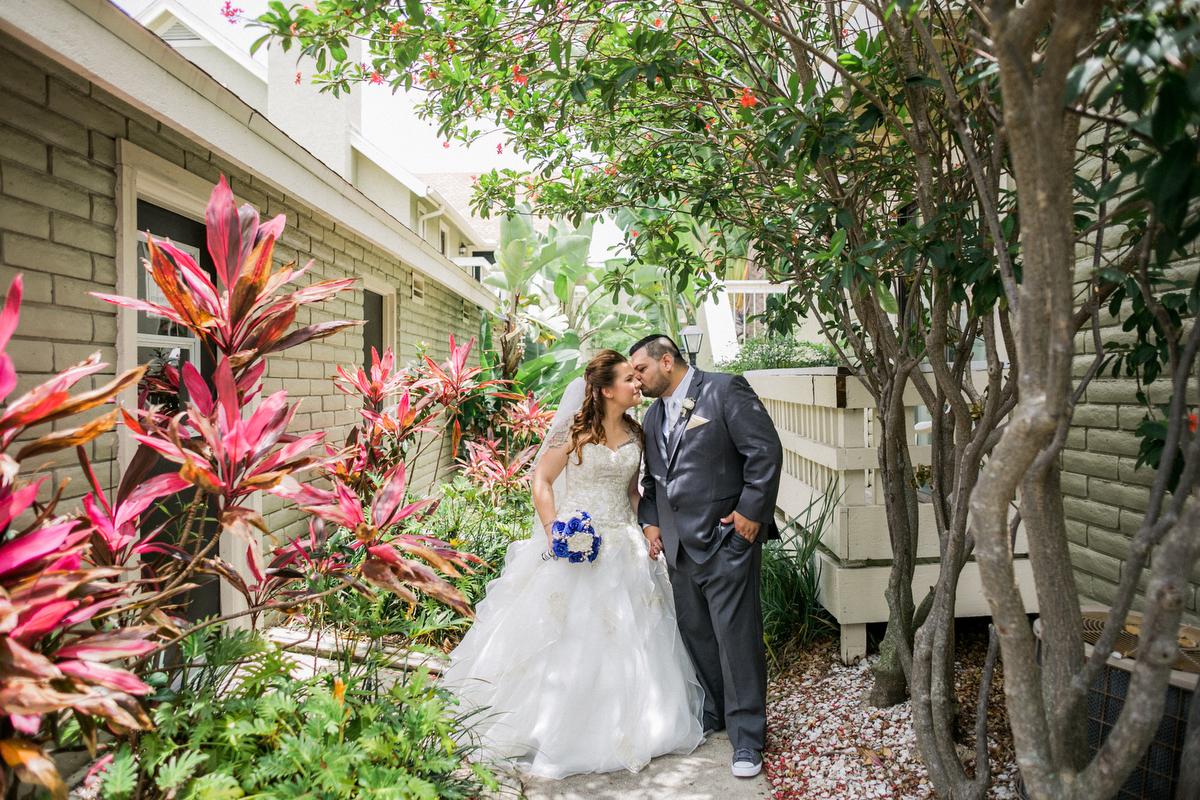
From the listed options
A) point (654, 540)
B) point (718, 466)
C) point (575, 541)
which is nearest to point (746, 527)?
point (718, 466)

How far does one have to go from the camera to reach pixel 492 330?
12.0 m

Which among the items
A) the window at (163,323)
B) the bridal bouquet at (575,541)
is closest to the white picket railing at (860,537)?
the bridal bouquet at (575,541)

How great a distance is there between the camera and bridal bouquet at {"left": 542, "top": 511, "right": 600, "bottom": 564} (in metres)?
3.82

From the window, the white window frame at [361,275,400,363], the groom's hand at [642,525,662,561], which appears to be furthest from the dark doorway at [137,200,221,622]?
the white window frame at [361,275,400,363]

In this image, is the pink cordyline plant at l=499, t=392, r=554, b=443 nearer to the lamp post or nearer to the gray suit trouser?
the lamp post

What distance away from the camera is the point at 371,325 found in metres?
7.61

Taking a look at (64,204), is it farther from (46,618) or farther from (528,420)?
(528,420)

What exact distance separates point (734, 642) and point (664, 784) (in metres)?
0.74

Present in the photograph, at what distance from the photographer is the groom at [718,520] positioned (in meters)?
3.46

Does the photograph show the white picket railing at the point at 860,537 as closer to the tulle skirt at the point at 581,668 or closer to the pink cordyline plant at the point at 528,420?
the tulle skirt at the point at 581,668

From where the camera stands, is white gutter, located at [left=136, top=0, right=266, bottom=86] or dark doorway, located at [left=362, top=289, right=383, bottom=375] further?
white gutter, located at [left=136, top=0, right=266, bottom=86]


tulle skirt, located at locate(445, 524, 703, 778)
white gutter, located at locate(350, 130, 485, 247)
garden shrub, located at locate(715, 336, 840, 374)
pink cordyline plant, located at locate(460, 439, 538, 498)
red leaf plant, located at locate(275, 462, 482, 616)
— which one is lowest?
tulle skirt, located at locate(445, 524, 703, 778)

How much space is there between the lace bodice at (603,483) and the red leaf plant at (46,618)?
2.63 metres

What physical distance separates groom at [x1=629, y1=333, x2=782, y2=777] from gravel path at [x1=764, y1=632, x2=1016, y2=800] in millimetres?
214
